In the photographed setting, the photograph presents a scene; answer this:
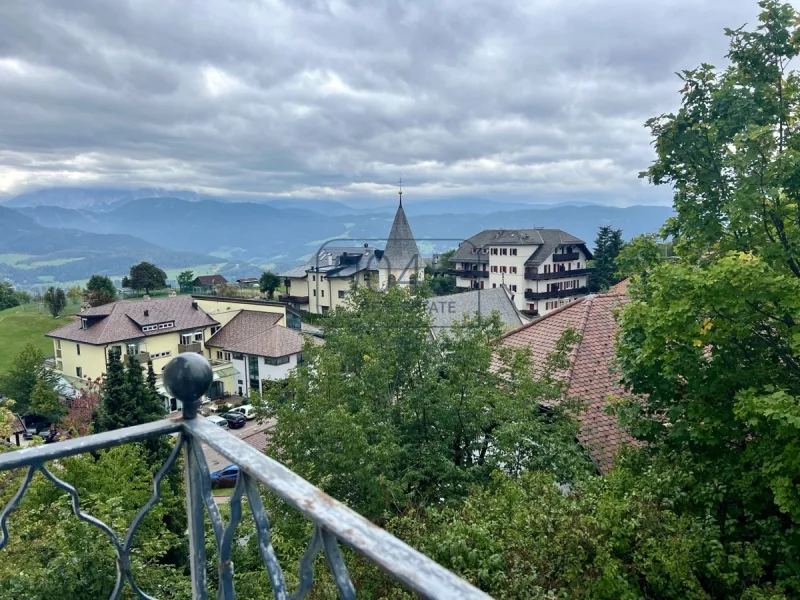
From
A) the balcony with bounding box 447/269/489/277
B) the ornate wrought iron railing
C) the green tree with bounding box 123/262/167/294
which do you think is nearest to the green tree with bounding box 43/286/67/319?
the green tree with bounding box 123/262/167/294

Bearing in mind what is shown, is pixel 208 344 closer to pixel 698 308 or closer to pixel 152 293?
pixel 152 293

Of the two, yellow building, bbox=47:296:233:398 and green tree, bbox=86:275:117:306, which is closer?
yellow building, bbox=47:296:233:398

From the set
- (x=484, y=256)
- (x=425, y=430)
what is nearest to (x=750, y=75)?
(x=425, y=430)

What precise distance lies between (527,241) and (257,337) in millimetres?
26702

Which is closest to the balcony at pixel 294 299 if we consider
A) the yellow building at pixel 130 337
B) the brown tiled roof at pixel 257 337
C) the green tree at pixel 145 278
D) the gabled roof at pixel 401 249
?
the brown tiled roof at pixel 257 337

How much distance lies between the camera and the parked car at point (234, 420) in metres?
28.7

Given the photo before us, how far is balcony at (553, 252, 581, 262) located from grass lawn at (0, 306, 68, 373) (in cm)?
4270

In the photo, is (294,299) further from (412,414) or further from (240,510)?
(240,510)

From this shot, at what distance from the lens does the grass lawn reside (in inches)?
1660

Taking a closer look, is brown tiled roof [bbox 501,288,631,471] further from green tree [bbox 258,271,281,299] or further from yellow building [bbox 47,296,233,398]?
green tree [bbox 258,271,281,299]

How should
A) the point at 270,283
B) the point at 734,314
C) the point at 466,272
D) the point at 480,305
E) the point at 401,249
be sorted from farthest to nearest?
the point at 466,272, the point at 270,283, the point at 401,249, the point at 480,305, the point at 734,314

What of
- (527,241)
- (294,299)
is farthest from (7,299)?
(527,241)

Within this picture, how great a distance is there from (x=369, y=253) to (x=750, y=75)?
3659 centimetres

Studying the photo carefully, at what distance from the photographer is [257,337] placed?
114ft
